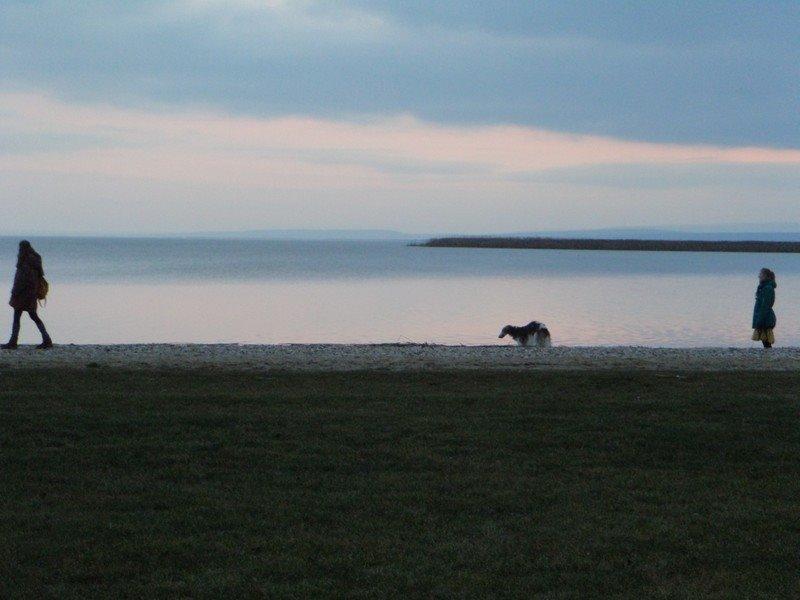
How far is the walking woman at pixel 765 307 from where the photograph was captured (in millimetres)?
18580

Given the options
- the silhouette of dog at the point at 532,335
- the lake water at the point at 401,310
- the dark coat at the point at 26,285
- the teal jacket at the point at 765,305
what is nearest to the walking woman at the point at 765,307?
the teal jacket at the point at 765,305

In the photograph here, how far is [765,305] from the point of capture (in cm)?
1895

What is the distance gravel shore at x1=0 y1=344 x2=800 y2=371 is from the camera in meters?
14.2

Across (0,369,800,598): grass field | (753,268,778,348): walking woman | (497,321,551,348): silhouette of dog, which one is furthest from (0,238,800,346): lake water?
(0,369,800,598): grass field

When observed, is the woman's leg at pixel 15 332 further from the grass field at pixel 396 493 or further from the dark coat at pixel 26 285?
the grass field at pixel 396 493

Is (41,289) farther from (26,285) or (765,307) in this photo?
(765,307)

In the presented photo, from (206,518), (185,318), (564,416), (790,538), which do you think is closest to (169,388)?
(564,416)

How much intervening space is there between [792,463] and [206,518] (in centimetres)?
431

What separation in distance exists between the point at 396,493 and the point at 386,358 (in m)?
9.00

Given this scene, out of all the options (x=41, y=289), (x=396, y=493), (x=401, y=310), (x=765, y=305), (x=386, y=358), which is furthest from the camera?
(x=401, y=310)

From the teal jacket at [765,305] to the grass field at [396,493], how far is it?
863 cm

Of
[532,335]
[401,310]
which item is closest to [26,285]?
[532,335]

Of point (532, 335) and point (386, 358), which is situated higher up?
point (532, 335)

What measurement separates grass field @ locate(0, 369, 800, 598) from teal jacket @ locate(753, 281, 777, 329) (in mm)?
8626
